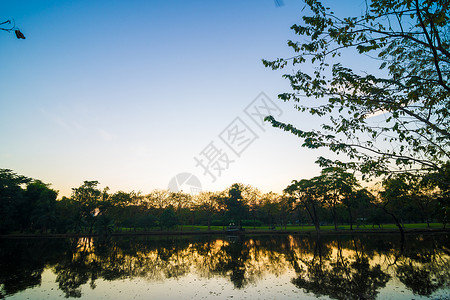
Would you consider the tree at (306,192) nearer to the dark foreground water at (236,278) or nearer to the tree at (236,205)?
the tree at (236,205)

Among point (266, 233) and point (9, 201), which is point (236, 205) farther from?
point (9, 201)

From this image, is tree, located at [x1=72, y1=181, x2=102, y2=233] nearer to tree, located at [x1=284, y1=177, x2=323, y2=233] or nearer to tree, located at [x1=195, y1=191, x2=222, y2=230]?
tree, located at [x1=195, y1=191, x2=222, y2=230]

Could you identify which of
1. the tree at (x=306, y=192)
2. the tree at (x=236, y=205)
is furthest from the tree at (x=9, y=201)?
the tree at (x=306, y=192)

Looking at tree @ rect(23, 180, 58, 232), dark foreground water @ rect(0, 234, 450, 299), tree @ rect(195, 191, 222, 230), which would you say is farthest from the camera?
tree @ rect(195, 191, 222, 230)

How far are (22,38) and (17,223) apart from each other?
69.8 metres

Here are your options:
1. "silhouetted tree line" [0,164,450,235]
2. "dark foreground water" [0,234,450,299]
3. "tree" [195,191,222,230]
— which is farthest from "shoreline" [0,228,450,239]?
"dark foreground water" [0,234,450,299]

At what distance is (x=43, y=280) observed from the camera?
13.6m

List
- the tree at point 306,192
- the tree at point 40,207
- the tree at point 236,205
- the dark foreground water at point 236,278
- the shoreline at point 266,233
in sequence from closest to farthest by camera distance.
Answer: the dark foreground water at point 236,278, the shoreline at point 266,233, the tree at point 306,192, the tree at point 40,207, the tree at point 236,205

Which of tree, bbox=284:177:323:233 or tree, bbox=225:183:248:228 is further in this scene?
tree, bbox=225:183:248:228

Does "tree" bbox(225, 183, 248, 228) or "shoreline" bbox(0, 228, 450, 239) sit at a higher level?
"tree" bbox(225, 183, 248, 228)

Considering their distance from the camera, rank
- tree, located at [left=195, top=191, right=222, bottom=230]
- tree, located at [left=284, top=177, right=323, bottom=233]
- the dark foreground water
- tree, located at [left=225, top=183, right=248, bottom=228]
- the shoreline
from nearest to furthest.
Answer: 1. the dark foreground water
2. the shoreline
3. tree, located at [left=284, top=177, right=323, bottom=233]
4. tree, located at [left=225, top=183, right=248, bottom=228]
5. tree, located at [left=195, top=191, right=222, bottom=230]

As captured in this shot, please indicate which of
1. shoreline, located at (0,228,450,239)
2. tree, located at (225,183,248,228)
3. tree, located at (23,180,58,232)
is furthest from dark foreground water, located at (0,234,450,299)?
tree, located at (23,180,58,232)

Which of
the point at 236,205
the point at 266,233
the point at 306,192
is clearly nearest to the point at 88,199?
the point at 236,205

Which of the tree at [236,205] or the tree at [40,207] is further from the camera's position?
the tree at [236,205]
